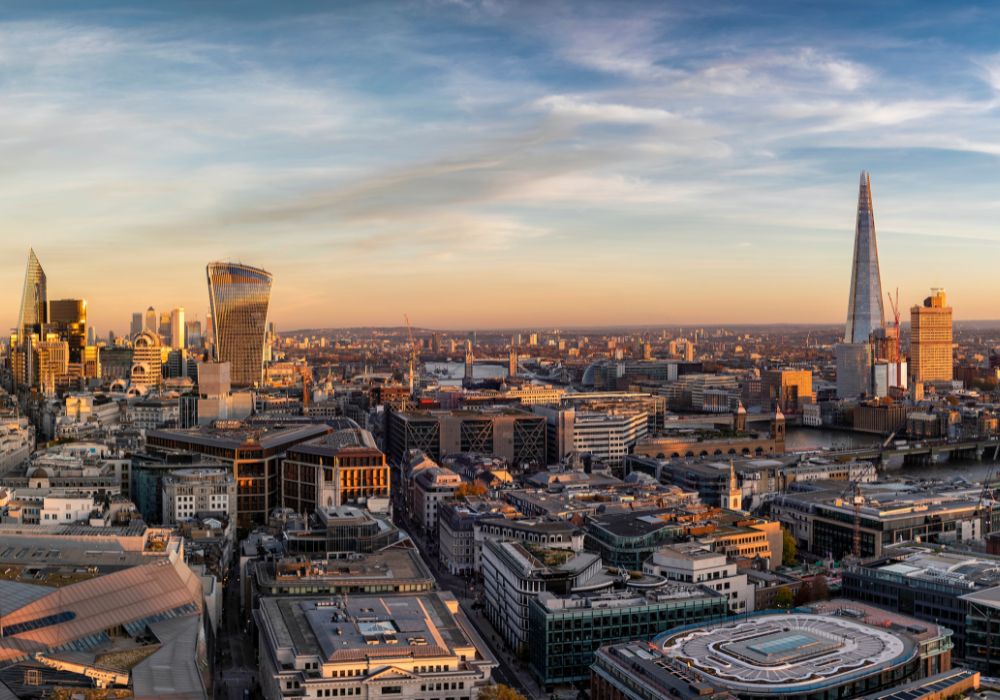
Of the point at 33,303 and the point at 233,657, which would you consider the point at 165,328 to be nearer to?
the point at 33,303

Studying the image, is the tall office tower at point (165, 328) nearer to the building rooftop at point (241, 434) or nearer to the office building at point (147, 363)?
the office building at point (147, 363)

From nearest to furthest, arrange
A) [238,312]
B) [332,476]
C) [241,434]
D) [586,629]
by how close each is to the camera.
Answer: [586,629] → [332,476] → [241,434] → [238,312]

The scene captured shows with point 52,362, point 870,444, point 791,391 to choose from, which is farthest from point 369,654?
point 791,391

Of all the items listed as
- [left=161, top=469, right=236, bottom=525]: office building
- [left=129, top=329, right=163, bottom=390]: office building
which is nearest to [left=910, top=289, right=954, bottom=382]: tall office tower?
[left=129, top=329, right=163, bottom=390]: office building

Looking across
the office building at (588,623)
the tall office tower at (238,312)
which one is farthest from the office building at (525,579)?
→ the tall office tower at (238,312)

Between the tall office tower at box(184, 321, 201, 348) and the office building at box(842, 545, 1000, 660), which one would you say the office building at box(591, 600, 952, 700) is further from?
the tall office tower at box(184, 321, 201, 348)

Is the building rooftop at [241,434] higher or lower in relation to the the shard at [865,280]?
lower
